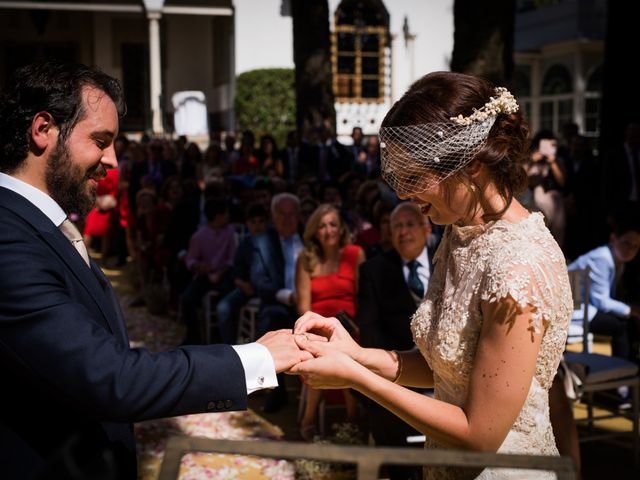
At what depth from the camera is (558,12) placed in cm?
2639

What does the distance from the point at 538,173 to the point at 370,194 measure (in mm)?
2991

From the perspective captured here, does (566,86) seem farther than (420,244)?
Yes

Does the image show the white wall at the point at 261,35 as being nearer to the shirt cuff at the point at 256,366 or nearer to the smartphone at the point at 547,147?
the smartphone at the point at 547,147

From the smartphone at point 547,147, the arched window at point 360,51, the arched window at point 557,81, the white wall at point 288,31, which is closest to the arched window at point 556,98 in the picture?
the arched window at point 557,81

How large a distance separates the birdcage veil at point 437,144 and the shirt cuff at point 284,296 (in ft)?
15.1

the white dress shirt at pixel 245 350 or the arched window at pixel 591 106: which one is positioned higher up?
the arched window at pixel 591 106

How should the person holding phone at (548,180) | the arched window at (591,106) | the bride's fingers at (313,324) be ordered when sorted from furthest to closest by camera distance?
the arched window at (591,106) < the person holding phone at (548,180) < the bride's fingers at (313,324)

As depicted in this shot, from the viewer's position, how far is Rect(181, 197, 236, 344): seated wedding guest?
859 cm

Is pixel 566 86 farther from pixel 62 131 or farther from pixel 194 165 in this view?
pixel 62 131

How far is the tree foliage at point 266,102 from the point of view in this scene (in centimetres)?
2381

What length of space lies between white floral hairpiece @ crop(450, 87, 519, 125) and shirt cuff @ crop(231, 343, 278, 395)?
2.93ft

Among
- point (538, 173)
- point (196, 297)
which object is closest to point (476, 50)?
point (538, 173)

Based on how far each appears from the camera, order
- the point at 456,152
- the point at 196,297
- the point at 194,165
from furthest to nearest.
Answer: the point at 194,165, the point at 196,297, the point at 456,152

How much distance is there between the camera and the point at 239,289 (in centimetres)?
799
